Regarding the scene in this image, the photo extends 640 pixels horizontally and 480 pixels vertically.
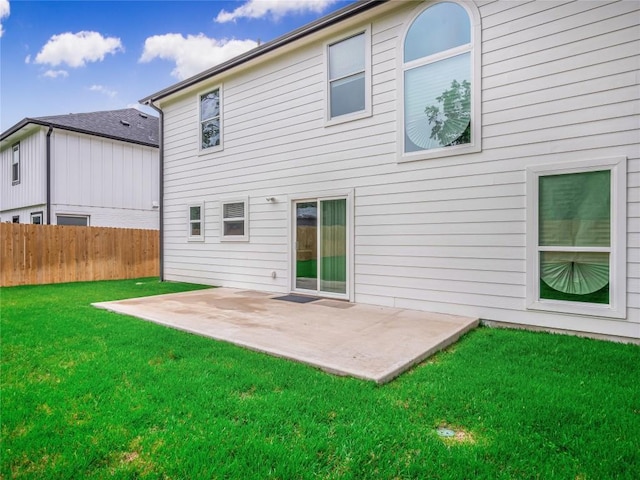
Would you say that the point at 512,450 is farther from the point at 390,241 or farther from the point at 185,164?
the point at 185,164

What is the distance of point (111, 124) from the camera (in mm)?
14953

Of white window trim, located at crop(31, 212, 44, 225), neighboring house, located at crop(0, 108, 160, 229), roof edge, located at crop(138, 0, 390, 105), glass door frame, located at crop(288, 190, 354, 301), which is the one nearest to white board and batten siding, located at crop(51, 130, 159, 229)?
neighboring house, located at crop(0, 108, 160, 229)

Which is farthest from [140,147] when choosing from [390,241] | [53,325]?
[390,241]

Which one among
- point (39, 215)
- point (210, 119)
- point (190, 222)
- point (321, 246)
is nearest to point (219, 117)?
point (210, 119)

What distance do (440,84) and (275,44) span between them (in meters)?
3.65

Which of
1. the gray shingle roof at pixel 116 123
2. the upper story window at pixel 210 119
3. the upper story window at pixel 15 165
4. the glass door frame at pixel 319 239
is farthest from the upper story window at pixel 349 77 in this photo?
the upper story window at pixel 15 165

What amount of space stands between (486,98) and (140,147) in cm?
1420

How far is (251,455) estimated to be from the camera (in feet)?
6.73

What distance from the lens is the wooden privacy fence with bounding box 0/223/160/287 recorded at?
9.41 meters

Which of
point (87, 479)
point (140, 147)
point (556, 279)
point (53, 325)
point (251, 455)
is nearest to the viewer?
point (87, 479)

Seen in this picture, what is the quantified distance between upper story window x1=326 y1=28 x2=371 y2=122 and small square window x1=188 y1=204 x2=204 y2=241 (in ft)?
14.9

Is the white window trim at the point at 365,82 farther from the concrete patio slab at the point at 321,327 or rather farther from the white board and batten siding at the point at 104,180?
the white board and batten siding at the point at 104,180

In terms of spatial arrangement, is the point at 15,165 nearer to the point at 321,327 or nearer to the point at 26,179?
the point at 26,179

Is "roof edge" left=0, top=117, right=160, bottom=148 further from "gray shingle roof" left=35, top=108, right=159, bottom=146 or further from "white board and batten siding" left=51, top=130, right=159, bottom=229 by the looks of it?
"white board and batten siding" left=51, top=130, right=159, bottom=229
